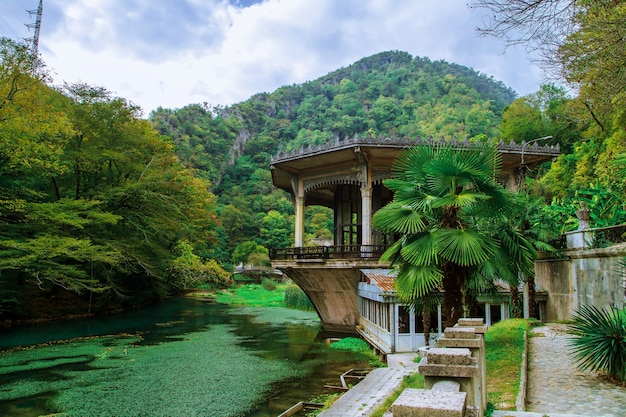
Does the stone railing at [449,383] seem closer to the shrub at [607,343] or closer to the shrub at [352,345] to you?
the shrub at [607,343]

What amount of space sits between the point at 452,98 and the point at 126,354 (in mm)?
88803

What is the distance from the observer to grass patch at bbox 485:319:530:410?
601 centimetres

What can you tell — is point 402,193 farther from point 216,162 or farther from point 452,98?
point 452,98

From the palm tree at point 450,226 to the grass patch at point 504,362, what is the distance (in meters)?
1.16

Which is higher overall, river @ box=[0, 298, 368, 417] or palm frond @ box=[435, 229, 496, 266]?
palm frond @ box=[435, 229, 496, 266]

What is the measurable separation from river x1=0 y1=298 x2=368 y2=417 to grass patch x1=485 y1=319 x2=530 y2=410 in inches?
161

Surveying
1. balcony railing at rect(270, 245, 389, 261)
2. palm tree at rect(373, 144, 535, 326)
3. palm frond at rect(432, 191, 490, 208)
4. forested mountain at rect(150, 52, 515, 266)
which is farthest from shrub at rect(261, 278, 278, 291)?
palm frond at rect(432, 191, 490, 208)

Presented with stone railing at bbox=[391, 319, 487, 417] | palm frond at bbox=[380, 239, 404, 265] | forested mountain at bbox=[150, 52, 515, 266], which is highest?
forested mountain at bbox=[150, 52, 515, 266]

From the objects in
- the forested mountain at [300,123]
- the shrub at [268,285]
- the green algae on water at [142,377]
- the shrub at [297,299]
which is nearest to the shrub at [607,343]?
the green algae on water at [142,377]

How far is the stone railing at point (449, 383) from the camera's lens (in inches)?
104

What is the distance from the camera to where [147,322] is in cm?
2500

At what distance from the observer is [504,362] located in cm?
834

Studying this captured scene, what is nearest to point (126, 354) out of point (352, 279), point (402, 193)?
point (352, 279)

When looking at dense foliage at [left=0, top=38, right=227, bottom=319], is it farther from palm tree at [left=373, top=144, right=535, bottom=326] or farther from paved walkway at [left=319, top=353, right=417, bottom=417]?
palm tree at [left=373, top=144, right=535, bottom=326]
